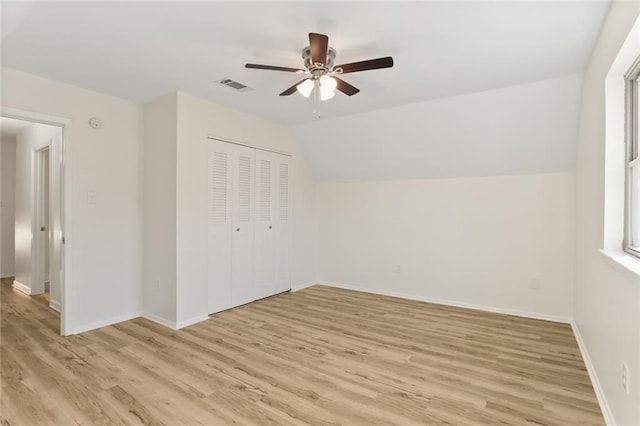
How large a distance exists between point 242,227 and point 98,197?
156 centimetres

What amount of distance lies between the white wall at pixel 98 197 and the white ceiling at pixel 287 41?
231 millimetres

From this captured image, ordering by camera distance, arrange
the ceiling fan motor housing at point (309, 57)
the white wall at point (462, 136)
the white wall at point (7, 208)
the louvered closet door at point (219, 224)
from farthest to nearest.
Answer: the white wall at point (7, 208), the louvered closet door at point (219, 224), the white wall at point (462, 136), the ceiling fan motor housing at point (309, 57)

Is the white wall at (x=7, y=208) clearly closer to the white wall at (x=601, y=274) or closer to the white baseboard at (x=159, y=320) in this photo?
the white baseboard at (x=159, y=320)

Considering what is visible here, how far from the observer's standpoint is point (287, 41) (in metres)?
2.32

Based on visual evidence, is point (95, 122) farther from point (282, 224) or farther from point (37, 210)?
point (282, 224)

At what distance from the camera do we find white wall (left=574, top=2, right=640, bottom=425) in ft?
5.00

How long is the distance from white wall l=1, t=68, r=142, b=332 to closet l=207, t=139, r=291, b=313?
0.86 meters

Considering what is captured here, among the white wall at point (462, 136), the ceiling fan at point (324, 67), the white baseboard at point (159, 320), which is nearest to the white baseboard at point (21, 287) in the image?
the white baseboard at point (159, 320)

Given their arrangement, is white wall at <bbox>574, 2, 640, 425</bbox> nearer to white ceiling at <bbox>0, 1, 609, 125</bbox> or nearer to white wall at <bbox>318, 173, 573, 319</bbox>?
white ceiling at <bbox>0, 1, 609, 125</bbox>

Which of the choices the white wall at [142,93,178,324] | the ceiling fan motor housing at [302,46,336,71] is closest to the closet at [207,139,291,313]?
the white wall at [142,93,178,324]

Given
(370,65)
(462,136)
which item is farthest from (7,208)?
(462,136)

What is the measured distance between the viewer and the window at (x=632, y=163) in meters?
1.90

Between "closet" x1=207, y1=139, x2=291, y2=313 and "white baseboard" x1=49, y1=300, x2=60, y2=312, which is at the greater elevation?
"closet" x1=207, y1=139, x2=291, y2=313

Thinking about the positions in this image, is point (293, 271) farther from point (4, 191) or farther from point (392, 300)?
point (4, 191)
